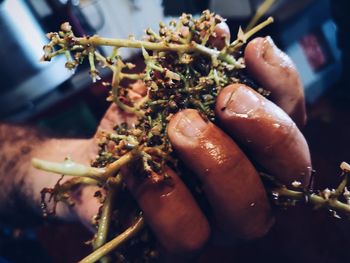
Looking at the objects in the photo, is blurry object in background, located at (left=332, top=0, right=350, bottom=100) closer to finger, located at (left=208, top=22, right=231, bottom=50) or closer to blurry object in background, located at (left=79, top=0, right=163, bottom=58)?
blurry object in background, located at (left=79, top=0, right=163, bottom=58)

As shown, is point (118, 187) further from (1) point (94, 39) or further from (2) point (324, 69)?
(2) point (324, 69)

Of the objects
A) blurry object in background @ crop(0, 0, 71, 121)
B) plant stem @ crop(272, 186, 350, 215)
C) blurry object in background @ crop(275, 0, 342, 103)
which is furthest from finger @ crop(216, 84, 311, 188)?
blurry object in background @ crop(275, 0, 342, 103)

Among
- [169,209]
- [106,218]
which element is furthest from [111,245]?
[169,209]

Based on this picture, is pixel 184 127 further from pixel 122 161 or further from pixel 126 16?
pixel 126 16

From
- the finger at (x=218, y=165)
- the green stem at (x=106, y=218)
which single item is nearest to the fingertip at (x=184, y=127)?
the finger at (x=218, y=165)

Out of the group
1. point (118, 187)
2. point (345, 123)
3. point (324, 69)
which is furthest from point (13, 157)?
point (324, 69)
